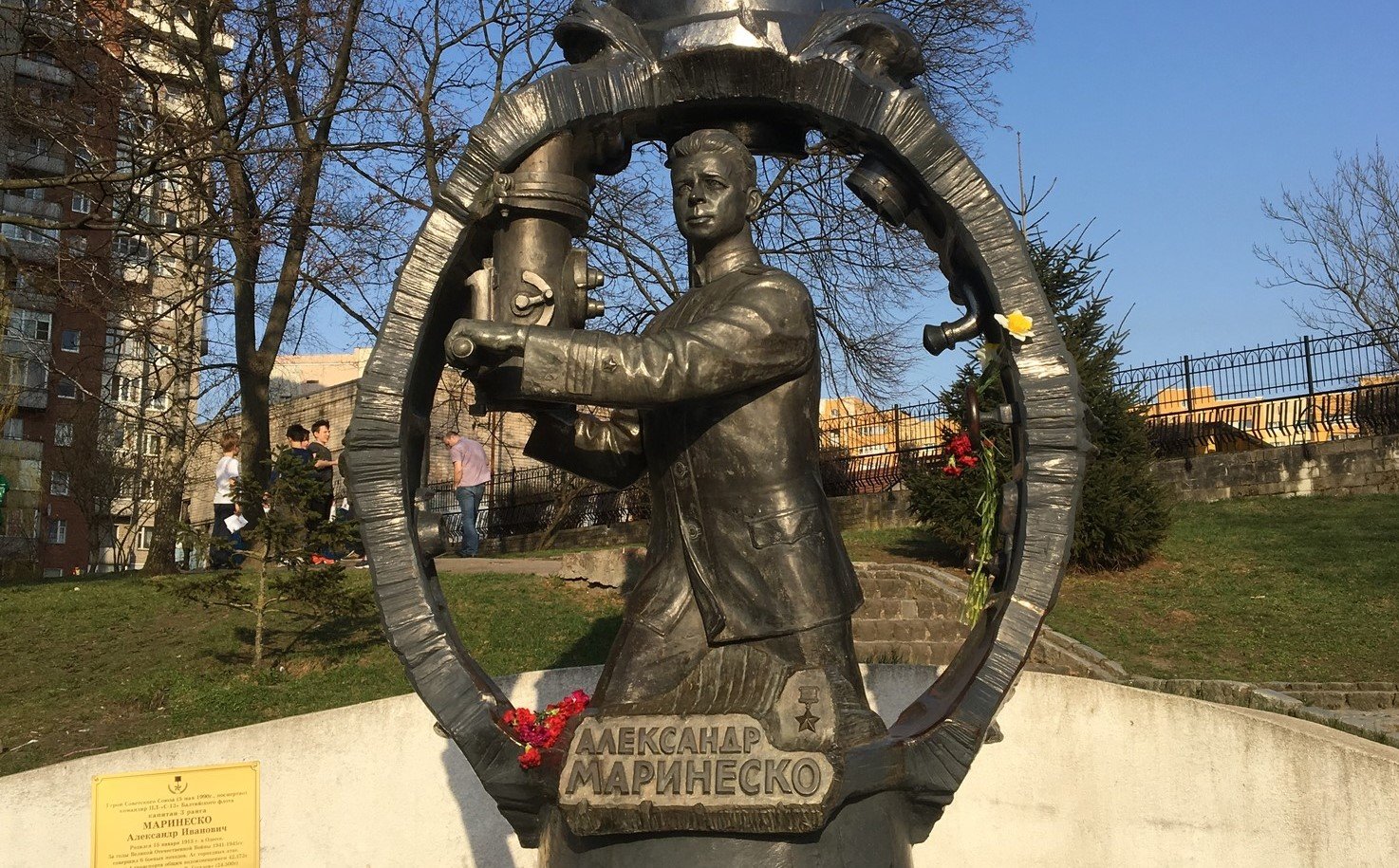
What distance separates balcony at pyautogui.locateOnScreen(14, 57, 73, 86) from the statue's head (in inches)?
405

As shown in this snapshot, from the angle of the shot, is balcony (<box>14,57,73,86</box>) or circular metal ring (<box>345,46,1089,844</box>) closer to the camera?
circular metal ring (<box>345,46,1089,844</box>)

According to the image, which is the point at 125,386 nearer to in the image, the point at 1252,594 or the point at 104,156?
the point at 104,156

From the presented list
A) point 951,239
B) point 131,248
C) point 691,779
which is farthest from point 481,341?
point 131,248

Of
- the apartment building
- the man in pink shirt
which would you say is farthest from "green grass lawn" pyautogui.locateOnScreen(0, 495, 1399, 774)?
the apartment building

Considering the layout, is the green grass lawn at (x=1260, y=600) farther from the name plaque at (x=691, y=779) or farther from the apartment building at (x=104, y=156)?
the apartment building at (x=104, y=156)

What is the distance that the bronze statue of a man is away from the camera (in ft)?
10.5

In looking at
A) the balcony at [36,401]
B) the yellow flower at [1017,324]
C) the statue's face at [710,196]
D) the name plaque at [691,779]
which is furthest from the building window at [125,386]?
the balcony at [36,401]

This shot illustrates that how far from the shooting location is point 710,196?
3398 mm

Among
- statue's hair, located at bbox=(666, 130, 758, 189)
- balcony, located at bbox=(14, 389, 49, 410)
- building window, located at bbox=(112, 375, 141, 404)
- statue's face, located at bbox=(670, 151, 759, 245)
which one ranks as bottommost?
statue's face, located at bbox=(670, 151, 759, 245)

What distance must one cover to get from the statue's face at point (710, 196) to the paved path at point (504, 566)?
31.6 ft

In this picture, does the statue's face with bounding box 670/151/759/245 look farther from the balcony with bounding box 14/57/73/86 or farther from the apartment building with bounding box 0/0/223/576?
the balcony with bounding box 14/57/73/86

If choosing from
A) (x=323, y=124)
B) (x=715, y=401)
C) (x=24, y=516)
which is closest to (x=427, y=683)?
(x=715, y=401)

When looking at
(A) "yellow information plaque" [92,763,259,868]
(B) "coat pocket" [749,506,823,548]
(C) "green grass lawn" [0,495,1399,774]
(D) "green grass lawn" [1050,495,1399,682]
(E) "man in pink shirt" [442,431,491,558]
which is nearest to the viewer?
(B) "coat pocket" [749,506,823,548]

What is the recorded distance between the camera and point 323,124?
1433 centimetres
